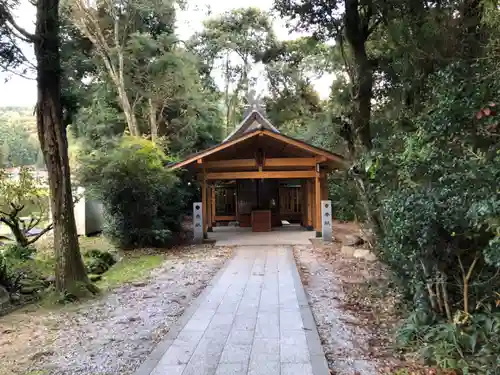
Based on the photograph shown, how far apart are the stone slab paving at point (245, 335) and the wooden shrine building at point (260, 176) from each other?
5.07 m

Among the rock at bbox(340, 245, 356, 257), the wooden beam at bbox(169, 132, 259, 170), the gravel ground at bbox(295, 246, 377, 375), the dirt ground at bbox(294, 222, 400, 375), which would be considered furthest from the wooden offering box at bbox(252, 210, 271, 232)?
the gravel ground at bbox(295, 246, 377, 375)

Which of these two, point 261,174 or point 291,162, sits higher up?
point 291,162

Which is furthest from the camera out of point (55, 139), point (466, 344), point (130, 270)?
point (130, 270)

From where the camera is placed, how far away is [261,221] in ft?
42.9

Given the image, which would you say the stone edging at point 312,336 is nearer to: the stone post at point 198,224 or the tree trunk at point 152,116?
the stone post at point 198,224

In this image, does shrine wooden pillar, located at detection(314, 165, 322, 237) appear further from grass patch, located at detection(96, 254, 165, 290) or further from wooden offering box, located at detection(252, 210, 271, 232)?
grass patch, located at detection(96, 254, 165, 290)

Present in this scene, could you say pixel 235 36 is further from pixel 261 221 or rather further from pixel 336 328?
pixel 336 328

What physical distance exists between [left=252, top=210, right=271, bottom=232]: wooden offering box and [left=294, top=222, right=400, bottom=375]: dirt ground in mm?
4945

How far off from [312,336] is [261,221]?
918 centimetres

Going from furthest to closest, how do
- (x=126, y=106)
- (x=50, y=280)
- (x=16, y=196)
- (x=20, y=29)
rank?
(x=126, y=106)
(x=16, y=196)
(x=50, y=280)
(x=20, y=29)

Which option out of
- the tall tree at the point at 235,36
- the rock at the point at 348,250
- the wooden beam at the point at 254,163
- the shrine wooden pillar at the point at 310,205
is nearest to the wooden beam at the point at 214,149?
the wooden beam at the point at 254,163

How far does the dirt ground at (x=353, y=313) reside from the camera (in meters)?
3.51

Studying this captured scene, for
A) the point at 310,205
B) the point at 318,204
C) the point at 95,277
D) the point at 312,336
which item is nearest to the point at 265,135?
the point at 318,204

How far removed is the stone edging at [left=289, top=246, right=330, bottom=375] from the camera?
3.20m
